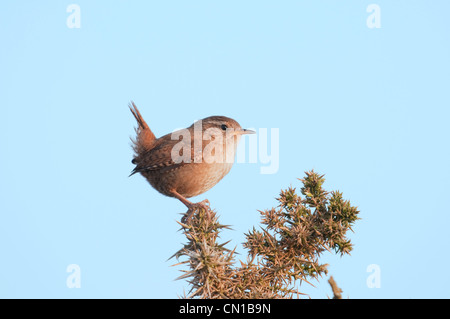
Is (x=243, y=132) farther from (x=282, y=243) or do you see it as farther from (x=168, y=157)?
(x=282, y=243)

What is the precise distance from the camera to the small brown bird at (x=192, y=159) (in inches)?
226

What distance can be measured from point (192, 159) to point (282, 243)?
1871mm

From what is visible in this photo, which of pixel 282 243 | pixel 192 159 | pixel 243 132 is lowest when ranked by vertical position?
pixel 282 243

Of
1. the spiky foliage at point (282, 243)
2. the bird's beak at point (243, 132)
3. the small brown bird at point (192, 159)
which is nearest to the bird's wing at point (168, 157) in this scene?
the small brown bird at point (192, 159)

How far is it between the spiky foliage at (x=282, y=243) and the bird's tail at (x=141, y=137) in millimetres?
2505

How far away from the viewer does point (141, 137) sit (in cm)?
672

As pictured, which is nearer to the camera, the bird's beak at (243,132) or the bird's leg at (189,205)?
the bird's leg at (189,205)

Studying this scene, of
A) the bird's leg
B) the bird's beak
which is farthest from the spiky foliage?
the bird's beak

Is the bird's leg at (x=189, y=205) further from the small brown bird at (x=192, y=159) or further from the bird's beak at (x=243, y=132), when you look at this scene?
the bird's beak at (x=243, y=132)

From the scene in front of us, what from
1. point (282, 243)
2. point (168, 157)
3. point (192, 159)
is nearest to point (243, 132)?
point (192, 159)

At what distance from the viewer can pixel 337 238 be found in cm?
411

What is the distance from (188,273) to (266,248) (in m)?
0.69
